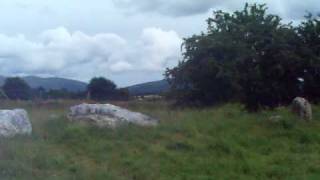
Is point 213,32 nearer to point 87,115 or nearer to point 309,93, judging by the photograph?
point 309,93

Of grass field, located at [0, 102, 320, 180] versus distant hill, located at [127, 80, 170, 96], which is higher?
distant hill, located at [127, 80, 170, 96]

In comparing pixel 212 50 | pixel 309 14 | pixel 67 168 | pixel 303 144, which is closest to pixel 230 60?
pixel 212 50

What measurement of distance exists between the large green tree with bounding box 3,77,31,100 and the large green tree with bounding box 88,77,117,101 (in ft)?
9.85

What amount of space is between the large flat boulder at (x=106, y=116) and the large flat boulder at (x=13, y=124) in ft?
4.10

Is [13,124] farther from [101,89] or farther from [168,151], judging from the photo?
[101,89]

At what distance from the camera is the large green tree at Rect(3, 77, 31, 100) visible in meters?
28.6

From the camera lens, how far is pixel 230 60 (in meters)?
22.4

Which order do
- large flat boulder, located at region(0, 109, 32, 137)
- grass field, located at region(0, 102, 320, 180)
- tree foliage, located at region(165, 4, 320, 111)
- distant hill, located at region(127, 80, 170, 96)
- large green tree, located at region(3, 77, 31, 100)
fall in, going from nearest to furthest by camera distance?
grass field, located at region(0, 102, 320, 180) → large flat boulder, located at region(0, 109, 32, 137) → tree foliage, located at region(165, 4, 320, 111) → large green tree, located at region(3, 77, 31, 100) → distant hill, located at region(127, 80, 170, 96)

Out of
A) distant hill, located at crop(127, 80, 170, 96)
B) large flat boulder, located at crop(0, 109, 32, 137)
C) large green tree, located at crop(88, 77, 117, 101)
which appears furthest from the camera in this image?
large green tree, located at crop(88, 77, 117, 101)

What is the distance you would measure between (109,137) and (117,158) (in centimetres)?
122

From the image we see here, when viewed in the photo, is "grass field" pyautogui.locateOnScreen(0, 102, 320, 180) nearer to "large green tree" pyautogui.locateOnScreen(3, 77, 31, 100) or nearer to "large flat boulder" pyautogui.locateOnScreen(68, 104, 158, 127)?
"large flat boulder" pyautogui.locateOnScreen(68, 104, 158, 127)

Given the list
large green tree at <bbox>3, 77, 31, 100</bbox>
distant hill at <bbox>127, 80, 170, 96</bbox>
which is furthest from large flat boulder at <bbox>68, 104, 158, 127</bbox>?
large green tree at <bbox>3, 77, 31, 100</bbox>

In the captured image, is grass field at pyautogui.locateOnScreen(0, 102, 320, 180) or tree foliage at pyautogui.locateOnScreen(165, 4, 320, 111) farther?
tree foliage at pyautogui.locateOnScreen(165, 4, 320, 111)

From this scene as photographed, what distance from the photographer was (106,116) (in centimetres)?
1293
